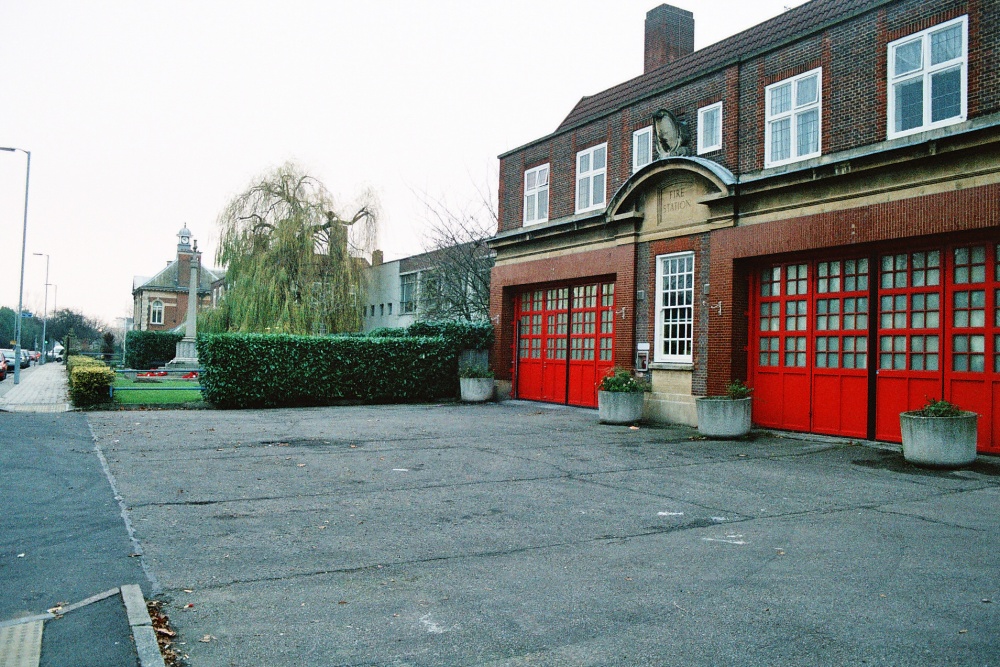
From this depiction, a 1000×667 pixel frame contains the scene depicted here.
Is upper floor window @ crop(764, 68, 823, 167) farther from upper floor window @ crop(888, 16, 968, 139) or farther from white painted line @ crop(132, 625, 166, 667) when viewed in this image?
white painted line @ crop(132, 625, 166, 667)

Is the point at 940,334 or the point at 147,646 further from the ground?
the point at 940,334

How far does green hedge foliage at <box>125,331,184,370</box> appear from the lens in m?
46.9

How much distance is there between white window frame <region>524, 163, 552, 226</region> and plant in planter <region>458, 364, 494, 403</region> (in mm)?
4517

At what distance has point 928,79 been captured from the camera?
12148 millimetres

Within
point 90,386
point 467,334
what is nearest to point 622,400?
point 467,334

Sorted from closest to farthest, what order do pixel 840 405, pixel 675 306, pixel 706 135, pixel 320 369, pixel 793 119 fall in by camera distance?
1. pixel 840 405
2. pixel 793 119
3. pixel 706 135
4. pixel 675 306
5. pixel 320 369

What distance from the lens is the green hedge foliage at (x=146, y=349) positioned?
46938mm

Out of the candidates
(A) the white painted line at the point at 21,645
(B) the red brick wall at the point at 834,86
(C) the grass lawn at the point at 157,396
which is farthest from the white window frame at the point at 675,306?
(A) the white painted line at the point at 21,645

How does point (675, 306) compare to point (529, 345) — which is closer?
point (675, 306)

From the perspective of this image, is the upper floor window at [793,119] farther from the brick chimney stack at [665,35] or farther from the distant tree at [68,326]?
the distant tree at [68,326]

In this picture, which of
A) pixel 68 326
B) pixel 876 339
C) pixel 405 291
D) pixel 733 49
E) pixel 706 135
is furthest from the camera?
pixel 68 326

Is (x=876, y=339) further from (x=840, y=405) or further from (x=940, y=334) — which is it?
(x=840, y=405)

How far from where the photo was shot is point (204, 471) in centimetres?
980

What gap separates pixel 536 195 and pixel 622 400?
8045 mm
